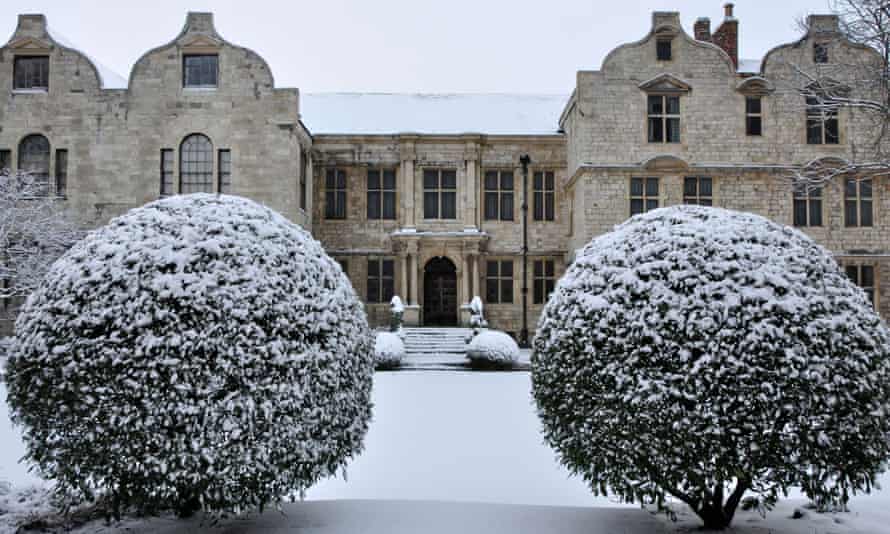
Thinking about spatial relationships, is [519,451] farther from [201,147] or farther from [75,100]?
[75,100]

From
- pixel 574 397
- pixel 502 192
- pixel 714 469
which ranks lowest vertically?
pixel 714 469

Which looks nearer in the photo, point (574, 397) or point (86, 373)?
point (86, 373)

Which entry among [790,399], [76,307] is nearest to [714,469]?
[790,399]

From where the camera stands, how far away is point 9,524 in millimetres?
5270

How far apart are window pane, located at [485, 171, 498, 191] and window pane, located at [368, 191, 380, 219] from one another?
4.10 metres

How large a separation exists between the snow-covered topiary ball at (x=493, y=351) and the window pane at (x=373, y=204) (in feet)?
27.6

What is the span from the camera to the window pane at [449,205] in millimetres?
24281

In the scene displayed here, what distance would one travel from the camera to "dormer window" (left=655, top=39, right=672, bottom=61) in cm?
2184

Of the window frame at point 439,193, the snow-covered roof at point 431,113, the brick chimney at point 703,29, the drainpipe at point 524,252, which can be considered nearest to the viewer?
the drainpipe at point 524,252

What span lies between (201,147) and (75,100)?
4487 millimetres

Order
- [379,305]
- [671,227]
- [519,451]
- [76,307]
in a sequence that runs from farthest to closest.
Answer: [379,305] < [519,451] < [671,227] < [76,307]

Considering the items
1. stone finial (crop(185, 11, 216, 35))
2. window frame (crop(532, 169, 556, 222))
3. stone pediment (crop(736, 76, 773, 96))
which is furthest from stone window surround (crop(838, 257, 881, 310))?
stone finial (crop(185, 11, 216, 35))

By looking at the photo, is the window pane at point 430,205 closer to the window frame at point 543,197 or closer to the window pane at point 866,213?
the window frame at point 543,197

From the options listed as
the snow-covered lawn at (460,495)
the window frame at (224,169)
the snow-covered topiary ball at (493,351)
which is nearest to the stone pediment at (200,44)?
the window frame at (224,169)
